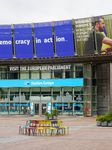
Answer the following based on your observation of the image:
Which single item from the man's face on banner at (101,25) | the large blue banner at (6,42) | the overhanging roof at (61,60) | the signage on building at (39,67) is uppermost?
the man's face on banner at (101,25)

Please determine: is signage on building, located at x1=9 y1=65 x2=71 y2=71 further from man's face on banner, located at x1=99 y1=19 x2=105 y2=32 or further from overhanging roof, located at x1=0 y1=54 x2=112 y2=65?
man's face on banner, located at x1=99 y1=19 x2=105 y2=32

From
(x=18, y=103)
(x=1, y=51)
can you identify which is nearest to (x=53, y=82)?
(x=18, y=103)

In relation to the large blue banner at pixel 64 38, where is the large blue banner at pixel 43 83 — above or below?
below

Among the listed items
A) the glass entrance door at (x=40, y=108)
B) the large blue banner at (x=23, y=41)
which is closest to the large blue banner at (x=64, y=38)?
the large blue banner at (x=23, y=41)

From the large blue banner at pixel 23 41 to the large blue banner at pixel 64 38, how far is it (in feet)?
14.5

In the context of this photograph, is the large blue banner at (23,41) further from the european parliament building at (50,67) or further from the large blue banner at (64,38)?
the large blue banner at (64,38)

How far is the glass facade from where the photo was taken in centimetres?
4769

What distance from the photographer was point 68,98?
48094 mm

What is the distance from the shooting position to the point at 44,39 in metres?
48.3

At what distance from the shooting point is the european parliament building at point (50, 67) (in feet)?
154

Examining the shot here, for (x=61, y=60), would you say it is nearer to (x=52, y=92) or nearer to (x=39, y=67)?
(x=39, y=67)

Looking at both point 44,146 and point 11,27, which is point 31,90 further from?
point 44,146

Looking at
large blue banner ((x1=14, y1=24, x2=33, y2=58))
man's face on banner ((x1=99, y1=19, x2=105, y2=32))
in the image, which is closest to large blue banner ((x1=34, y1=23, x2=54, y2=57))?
large blue banner ((x1=14, y1=24, x2=33, y2=58))

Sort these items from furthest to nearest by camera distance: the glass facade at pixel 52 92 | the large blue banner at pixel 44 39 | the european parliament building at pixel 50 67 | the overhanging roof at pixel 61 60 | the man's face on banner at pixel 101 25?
the large blue banner at pixel 44 39
the glass facade at pixel 52 92
the european parliament building at pixel 50 67
the overhanging roof at pixel 61 60
the man's face on banner at pixel 101 25
